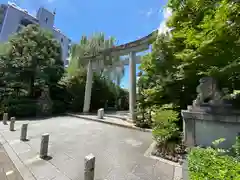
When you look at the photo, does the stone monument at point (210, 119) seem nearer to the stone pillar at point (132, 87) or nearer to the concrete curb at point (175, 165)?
the concrete curb at point (175, 165)

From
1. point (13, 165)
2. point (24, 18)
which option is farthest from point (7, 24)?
point (13, 165)

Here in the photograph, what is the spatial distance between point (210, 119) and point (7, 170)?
5.91m

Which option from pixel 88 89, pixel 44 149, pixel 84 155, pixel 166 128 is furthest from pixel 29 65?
pixel 166 128

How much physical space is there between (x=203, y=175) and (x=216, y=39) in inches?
134

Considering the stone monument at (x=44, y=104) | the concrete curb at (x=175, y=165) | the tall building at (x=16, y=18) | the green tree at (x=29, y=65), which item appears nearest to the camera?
→ the concrete curb at (x=175, y=165)

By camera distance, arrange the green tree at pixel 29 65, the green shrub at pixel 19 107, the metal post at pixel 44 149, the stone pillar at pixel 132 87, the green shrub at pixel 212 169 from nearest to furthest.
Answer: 1. the green shrub at pixel 212 169
2. the metal post at pixel 44 149
3. the stone pillar at pixel 132 87
4. the green shrub at pixel 19 107
5. the green tree at pixel 29 65

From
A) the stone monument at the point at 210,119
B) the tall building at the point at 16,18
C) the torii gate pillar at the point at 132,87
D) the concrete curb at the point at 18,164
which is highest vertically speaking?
the tall building at the point at 16,18

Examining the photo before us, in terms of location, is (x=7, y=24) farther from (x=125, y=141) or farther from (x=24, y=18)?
(x=125, y=141)

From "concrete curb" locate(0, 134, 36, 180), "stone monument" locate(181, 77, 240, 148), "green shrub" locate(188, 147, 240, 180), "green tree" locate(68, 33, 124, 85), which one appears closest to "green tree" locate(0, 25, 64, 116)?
"green tree" locate(68, 33, 124, 85)

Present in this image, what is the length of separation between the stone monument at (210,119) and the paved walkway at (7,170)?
489 centimetres

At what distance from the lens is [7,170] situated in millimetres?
3805

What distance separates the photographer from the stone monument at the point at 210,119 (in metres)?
3.53

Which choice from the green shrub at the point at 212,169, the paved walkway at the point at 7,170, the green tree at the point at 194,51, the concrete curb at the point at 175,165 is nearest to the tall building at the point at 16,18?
the green tree at the point at 194,51

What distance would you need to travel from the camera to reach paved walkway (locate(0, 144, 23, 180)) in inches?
137
